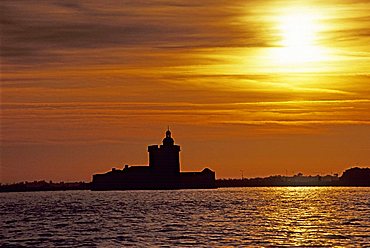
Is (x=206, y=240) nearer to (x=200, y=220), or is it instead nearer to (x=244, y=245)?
(x=244, y=245)

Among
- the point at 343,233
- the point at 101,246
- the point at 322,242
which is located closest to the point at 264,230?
the point at 343,233

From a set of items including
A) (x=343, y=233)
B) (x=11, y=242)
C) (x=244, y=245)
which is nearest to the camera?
(x=244, y=245)

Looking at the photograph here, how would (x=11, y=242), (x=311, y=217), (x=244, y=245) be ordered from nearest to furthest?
1. (x=244, y=245)
2. (x=11, y=242)
3. (x=311, y=217)

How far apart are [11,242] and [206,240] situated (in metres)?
13.4

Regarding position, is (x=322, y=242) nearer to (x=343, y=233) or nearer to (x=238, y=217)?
(x=343, y=233)

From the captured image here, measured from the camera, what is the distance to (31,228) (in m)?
83.2

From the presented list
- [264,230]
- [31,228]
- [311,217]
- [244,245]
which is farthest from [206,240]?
[311,217]

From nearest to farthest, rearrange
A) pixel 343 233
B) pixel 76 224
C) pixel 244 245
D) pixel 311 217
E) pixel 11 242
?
pixel 244 245, pixel 11 242, pixel 343 233, pixel 76 224, pixel 311 217

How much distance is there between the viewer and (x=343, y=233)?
72062mm

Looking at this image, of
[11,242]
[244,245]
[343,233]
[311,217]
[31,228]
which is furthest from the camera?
[311,217]

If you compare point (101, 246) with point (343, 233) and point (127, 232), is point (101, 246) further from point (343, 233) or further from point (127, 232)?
point (343, 233)

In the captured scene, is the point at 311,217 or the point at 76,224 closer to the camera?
the point at 76,224

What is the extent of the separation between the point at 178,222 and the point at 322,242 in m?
26.4

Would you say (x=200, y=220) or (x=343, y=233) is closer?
(x=343, y=233)
